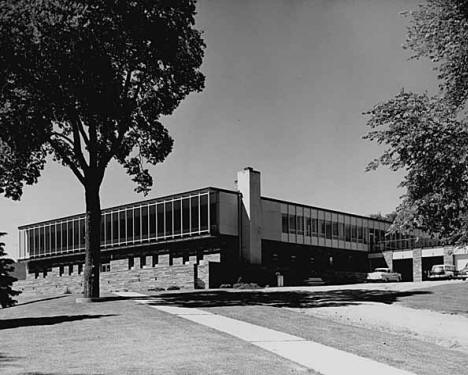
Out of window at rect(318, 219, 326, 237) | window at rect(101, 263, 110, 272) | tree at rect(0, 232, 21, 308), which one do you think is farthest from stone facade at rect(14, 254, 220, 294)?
tree at rect(0, 232, 21, 308)

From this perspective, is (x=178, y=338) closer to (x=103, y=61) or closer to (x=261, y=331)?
(x=261, y=331)

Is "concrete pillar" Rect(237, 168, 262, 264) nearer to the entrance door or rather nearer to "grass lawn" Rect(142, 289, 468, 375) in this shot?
the entrance door

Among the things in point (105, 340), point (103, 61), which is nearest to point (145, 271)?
point (103, 61)

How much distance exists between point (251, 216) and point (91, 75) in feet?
93.9

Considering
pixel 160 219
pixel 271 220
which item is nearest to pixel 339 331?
pixel 271 220

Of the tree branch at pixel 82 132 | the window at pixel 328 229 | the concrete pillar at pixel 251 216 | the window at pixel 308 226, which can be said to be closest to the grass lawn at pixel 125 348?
the tree branch at pixel 82 132

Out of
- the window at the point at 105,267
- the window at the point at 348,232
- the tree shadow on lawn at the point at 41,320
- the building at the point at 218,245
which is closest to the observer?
the tree shadow on lawn at the point at 41,320

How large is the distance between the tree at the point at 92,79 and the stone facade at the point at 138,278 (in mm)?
16684

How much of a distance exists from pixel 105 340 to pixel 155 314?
585 centimetres

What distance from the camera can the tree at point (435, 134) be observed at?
66.9 ft

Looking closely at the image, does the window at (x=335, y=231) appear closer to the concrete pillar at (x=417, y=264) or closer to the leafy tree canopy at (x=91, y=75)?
the concrete pillar at (x=417, y=264)

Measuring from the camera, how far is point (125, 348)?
42.2ft

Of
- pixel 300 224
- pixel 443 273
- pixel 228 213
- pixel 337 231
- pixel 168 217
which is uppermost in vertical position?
pixel 228 213

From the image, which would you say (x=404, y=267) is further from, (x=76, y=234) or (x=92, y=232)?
(x=92, y=232)
